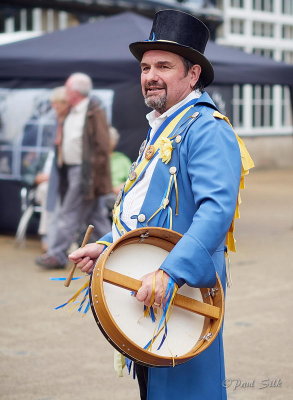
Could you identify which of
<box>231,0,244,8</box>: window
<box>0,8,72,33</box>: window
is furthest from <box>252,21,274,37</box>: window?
<box>0,8,72,33</box>: window

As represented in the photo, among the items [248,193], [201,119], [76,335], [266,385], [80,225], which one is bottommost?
[248,193]

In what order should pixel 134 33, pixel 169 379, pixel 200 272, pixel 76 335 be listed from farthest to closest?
pixel 134 33 < pixel 76 335 < pixel 169 379 < pixel 200 272

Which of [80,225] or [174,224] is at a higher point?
[174,224]

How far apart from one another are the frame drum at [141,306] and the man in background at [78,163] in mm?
5380

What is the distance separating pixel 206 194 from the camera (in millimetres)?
2893

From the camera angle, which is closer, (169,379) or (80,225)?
(169,379)

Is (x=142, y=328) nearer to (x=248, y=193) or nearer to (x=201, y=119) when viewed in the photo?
(x=201, y=119)

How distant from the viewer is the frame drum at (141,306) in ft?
9.24

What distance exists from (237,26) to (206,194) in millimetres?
20030

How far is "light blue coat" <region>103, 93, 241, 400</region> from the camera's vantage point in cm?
284

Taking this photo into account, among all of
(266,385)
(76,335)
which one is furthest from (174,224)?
(76,335)

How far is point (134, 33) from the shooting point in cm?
1061

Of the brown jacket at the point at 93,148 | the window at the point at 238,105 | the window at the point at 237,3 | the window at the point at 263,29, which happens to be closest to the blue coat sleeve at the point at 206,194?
the brown jacket at the point at 93,148

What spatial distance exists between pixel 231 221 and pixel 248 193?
13.4 meters
